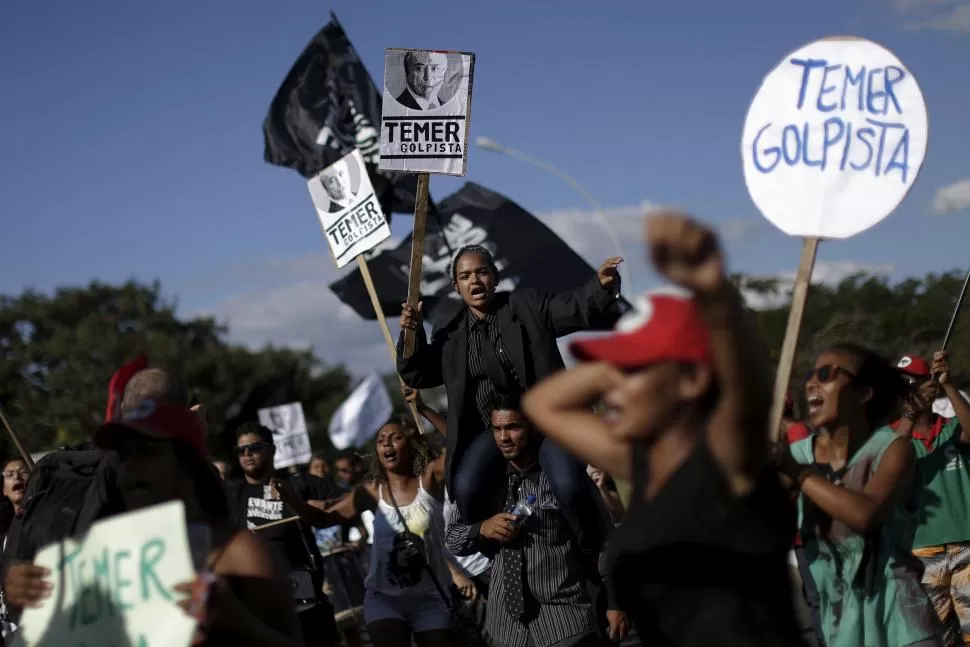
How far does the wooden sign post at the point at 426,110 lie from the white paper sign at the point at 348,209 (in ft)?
4.51

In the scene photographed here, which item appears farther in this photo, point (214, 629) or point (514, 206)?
point (514, 206)

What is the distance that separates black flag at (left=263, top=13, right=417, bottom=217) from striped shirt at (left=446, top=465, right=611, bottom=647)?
7.42m

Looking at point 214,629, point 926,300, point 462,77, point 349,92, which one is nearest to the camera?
point 214,629

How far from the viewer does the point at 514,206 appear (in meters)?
15.8

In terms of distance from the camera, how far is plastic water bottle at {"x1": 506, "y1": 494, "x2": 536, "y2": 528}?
5.86m

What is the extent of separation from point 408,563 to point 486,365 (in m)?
1.69

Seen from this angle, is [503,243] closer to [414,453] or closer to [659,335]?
[414,453]

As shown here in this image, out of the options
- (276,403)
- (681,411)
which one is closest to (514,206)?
(276,403)

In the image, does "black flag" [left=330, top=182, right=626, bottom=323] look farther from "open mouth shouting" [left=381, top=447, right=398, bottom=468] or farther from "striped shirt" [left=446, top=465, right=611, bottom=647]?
"striped shirt" [left=446, top=465, right=611, bottom=647]

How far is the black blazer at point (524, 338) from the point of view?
236 inches

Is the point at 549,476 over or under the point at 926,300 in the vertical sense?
over

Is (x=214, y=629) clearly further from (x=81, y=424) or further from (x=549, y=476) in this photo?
(x=81, y=424)

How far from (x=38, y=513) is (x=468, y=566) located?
11.8ft

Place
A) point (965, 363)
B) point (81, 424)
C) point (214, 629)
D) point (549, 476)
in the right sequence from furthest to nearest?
point (81, 424) < point (965, 363) < point (549, 476) < point (214, 629)
